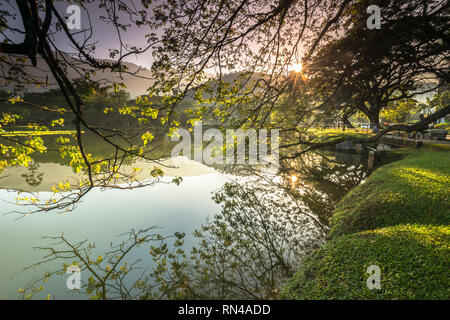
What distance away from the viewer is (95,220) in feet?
22.9

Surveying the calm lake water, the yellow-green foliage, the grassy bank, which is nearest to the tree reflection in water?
the calm lake water

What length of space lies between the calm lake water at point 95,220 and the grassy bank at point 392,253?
3.77 m

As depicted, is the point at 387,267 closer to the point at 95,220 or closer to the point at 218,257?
the point at 218,257

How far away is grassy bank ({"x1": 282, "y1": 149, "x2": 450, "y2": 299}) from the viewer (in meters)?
2.39

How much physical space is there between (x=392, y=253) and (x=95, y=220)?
8.70 meters

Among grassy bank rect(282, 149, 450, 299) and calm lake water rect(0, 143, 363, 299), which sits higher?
grassy bank rect(282, 149, 450, 299)

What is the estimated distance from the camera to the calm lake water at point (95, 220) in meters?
4.55

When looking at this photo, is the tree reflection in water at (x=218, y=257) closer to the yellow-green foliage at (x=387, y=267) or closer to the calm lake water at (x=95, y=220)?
the calm lake water at (x=95, y=220)

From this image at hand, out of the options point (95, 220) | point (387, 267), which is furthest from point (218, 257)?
point (95, 220)

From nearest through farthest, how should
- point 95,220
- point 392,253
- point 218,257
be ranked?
point 392,253
point 218,257
point 95,220

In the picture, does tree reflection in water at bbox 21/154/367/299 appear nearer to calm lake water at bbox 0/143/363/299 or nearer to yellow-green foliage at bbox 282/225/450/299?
calm lake water at bbox 0/143/363/299

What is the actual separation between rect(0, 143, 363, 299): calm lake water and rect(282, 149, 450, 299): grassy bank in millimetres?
3774

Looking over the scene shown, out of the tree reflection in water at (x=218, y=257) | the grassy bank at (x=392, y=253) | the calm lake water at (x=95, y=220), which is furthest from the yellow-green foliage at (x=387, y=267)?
the calm lake water at (x=95, y=220)
